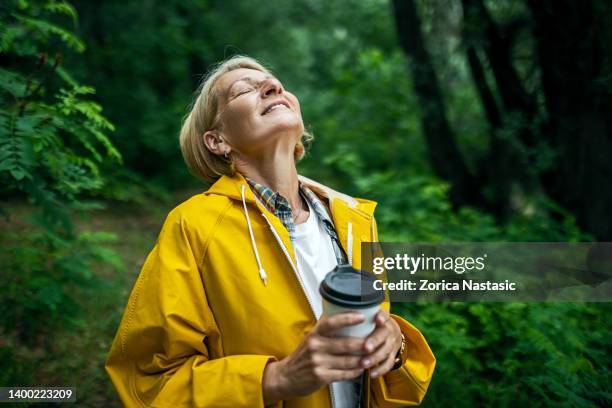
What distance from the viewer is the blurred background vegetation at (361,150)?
115 inches

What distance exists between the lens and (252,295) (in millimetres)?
1589

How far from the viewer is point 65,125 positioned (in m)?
2.72

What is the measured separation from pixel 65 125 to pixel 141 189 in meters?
3.86

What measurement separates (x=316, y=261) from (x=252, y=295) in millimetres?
312

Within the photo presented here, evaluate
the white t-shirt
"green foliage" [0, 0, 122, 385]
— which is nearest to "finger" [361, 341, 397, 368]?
the white t-shirt

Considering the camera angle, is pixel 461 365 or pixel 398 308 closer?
pixel 461 365

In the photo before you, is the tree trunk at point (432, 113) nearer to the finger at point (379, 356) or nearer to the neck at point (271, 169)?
the neck at point (271, 169)

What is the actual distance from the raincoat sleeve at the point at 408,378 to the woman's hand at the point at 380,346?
11.1 inches

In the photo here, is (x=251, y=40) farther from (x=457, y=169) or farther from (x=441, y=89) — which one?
(x=457, y=169)

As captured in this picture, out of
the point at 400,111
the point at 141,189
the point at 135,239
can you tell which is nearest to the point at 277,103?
the point at 135,239

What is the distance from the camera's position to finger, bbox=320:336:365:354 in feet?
4.33

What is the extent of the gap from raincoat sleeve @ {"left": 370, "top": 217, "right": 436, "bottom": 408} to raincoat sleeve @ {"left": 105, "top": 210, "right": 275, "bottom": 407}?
1.88 ft

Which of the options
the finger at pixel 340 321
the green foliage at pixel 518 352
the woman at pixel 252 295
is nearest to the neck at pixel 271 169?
the woman at pixel 252 295

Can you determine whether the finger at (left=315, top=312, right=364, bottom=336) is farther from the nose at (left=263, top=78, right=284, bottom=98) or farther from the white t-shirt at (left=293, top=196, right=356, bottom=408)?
the nose at (left=263, top=78, right=284, bottom=98)
